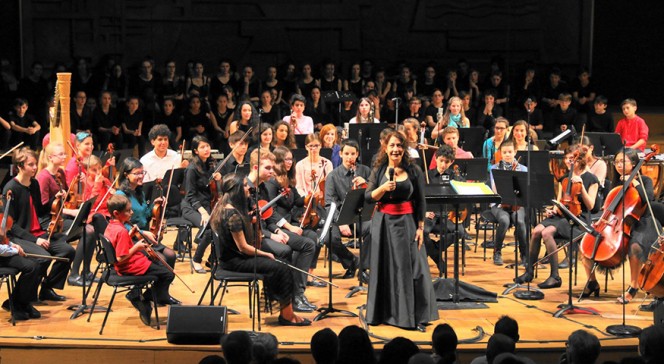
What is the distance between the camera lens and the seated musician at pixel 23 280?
21.1 feet

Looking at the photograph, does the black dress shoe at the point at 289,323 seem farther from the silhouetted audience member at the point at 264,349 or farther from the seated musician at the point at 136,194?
the silhouetted audience member at the point at 264,349

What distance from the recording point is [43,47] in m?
13.6

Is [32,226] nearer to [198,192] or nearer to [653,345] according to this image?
[198,192]

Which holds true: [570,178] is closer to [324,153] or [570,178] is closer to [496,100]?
[324,153]

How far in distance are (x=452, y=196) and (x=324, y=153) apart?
2426 millimetres

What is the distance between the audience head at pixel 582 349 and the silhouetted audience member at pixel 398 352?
2.48 ft

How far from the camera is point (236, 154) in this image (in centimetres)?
823

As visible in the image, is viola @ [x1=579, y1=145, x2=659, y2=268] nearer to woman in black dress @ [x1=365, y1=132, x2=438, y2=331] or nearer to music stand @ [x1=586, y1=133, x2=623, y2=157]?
woman in black dress @ [x1=365, y1=132, x2=438, y2=331]

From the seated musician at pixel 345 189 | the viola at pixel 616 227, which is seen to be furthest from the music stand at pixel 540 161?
the seated musician at pixel 345 189

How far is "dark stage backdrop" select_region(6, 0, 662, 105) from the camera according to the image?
13680 millimetres

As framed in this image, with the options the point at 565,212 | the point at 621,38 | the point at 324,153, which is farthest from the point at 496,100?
the point at 565,212

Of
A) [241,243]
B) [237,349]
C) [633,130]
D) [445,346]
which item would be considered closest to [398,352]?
[445,346]

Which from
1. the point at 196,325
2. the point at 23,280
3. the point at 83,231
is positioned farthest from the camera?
the point at 83,231

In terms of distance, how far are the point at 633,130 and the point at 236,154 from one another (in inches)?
207
